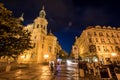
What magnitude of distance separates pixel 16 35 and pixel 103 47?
37.3m

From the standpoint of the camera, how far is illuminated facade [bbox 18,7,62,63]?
47219 millimetres

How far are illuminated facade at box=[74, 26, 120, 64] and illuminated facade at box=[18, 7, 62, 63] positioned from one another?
16612 mm

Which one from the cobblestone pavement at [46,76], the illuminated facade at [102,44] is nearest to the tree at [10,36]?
the cobblestone pavement at [46,76]

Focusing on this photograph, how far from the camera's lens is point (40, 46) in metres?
49.3

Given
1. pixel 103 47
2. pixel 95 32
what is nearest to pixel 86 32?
pixel 95 32

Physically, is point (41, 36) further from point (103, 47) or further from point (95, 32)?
point (103, 47)

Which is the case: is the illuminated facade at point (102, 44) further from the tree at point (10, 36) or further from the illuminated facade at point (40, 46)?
the tree at point (10, 36)

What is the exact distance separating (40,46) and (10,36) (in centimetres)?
3796

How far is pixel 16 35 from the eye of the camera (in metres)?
12.8

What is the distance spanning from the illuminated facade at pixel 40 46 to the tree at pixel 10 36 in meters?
32.9

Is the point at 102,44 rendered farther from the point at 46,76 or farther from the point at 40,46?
the point at 46,76

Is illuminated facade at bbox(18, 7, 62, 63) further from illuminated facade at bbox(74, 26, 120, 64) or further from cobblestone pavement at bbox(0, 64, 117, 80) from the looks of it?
cobblestone pavement at bbox(0, 64, 117, 80)

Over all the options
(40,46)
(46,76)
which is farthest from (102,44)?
(46,76)

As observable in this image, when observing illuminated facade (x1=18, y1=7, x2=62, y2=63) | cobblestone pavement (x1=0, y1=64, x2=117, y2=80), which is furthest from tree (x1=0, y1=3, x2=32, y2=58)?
illuminated facade (x1=18, y1=7, x2=62, y2=63)
